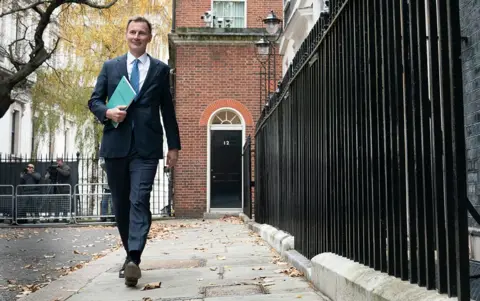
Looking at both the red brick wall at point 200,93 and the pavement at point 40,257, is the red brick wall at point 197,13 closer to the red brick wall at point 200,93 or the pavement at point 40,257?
the red brick wall at point 200,93

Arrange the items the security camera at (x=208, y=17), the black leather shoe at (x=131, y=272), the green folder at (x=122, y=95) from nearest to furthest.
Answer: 1. the black leather shoe at (x=131, y=272)
2. the green folder at (x=122, y=95)
3. the security camera at (x=208, y=17)

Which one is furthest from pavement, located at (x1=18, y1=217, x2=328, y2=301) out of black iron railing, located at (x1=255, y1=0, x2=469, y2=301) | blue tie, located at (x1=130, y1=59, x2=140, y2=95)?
blue tie, located at (x1=130, y1=59, x2=140, y2=95)

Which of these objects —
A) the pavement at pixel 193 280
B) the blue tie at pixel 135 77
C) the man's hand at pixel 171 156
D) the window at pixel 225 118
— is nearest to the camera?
the pavement at pixel 193 280

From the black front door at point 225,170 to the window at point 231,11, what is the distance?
3957 mm

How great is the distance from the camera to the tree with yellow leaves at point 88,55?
22.5 m

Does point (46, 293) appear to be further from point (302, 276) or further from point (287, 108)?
point (287, 108)

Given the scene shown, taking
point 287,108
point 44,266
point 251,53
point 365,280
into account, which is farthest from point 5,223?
point 365,280

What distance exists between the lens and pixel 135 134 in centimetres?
436

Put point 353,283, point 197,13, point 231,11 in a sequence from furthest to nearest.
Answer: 1. point 231,11
2. point 197,13
3. point 353,283

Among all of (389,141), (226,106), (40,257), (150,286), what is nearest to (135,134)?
(150,286)

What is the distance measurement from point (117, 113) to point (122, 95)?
8.7 inches

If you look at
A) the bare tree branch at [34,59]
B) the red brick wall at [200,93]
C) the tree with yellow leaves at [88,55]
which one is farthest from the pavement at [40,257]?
the tree with yellow leaves at [88,55]

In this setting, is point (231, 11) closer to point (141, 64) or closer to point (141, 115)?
point (141, 64)

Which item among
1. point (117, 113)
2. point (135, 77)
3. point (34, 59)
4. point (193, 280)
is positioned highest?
point (34, 59)
